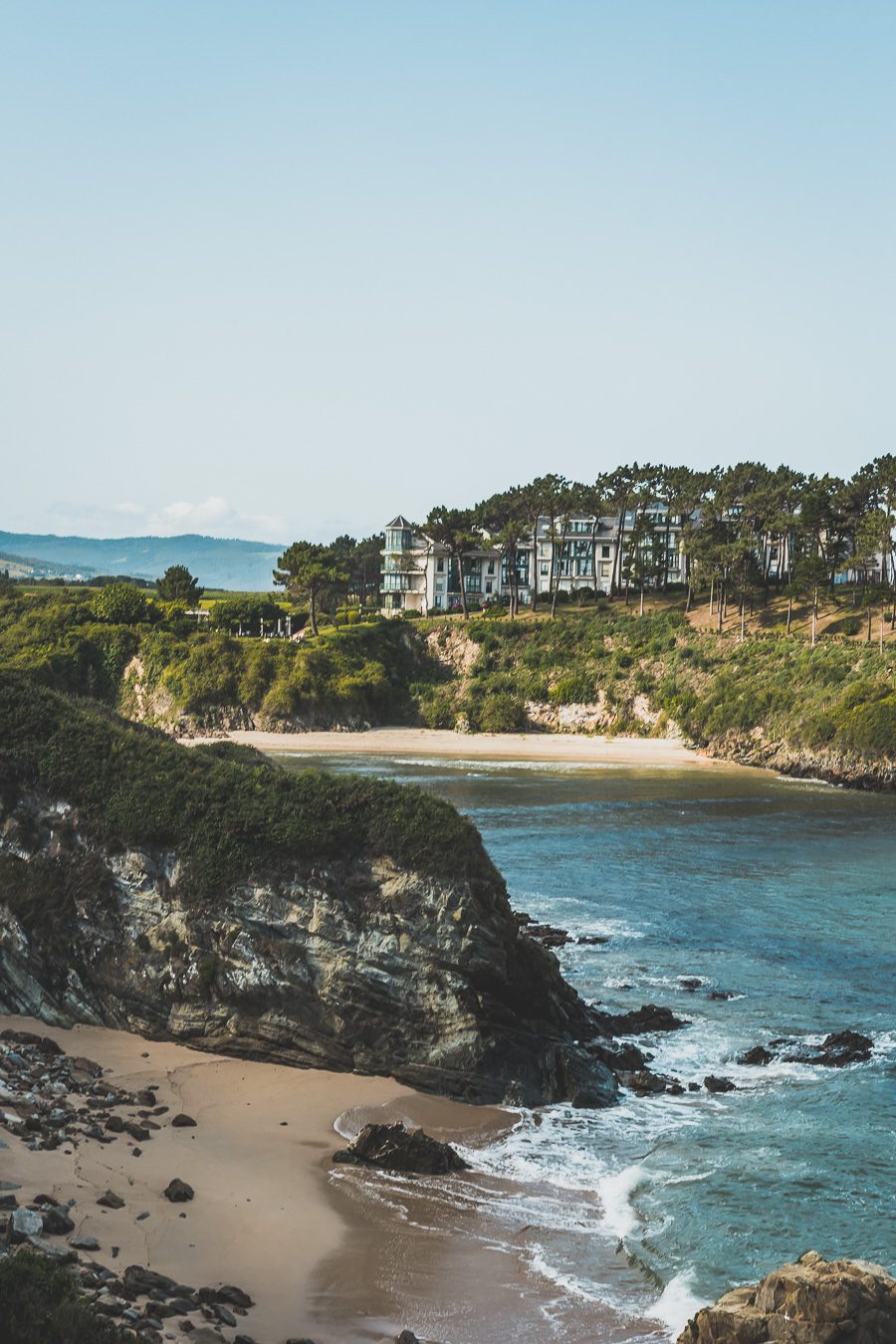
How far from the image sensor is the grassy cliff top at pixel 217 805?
2309cm

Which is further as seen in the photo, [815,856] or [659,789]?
[659,789]

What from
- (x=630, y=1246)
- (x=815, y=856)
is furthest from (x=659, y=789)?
(x=630, y=1246)

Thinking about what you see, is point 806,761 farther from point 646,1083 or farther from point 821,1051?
point 646,1083

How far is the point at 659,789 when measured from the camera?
66562 millimetres

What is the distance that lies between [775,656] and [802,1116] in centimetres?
7085

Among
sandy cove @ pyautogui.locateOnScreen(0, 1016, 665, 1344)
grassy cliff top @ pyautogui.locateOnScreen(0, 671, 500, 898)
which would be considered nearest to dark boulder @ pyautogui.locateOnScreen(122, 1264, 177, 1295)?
sandy cove @ pyautogui.locateOnScreen(0, 1016, 665, 1344)

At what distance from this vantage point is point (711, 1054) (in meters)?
24.7

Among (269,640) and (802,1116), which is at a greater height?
(269,640)

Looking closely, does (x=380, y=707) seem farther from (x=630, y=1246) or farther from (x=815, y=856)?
(x=630, y=1246)

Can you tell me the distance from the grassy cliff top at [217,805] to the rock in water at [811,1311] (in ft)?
35.1

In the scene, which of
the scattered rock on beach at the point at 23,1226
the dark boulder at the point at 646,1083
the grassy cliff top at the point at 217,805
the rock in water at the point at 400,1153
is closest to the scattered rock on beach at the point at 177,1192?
the scattered rock on beach at the point at 23,1226

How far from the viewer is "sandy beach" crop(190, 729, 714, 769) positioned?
273 feet

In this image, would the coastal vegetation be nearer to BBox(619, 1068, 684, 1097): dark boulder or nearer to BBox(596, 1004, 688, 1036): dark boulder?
BBox(596, 1004, 688, 1036): dark boulder

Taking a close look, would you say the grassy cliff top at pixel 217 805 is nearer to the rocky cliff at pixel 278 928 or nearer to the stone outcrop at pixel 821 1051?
the rocky cliff at pixel 278 928
